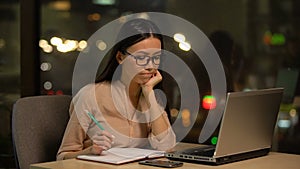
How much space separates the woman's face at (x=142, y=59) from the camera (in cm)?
221

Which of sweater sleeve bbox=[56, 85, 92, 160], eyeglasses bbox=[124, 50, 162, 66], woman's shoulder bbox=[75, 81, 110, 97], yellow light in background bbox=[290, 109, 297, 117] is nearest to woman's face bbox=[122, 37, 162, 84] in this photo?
eyeglasses bbox=[124, 50, 162, 66]

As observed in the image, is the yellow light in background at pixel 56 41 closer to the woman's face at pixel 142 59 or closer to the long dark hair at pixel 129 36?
the long dark hair at pixel 129 36

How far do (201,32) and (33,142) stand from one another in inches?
37.1

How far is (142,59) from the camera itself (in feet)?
7.27

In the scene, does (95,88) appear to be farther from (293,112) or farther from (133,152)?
(293,112)

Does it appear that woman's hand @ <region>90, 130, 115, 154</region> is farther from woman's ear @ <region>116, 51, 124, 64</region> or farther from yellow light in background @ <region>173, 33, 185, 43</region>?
yellow light in background @ <region>173, 33, 185, 43</region>

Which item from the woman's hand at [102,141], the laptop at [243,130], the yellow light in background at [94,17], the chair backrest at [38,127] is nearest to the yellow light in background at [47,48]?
the yellow light in background at [94,17]

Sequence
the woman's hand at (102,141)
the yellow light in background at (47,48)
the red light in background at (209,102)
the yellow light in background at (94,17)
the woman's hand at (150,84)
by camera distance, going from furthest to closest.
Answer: the yellow light in background at (47,48)
the yellow light in background at (94,17)
the red light in background at (209,102)
the woman's hand at (150,84)
the woman's hand at (102,141)

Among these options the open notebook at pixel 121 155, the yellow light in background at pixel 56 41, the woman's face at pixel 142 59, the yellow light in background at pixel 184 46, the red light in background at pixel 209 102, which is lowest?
the open notebook at pixel 121 155

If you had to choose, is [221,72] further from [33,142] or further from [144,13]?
[33,142]

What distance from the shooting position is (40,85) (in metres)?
3.32

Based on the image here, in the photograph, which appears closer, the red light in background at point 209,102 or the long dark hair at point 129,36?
the long dark hair at point 129,36

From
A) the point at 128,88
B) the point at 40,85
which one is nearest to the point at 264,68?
the point at 128,88

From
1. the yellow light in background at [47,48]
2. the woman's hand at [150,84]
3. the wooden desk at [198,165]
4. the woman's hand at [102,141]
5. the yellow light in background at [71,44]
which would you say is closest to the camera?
the wooden desk at [198,165]
